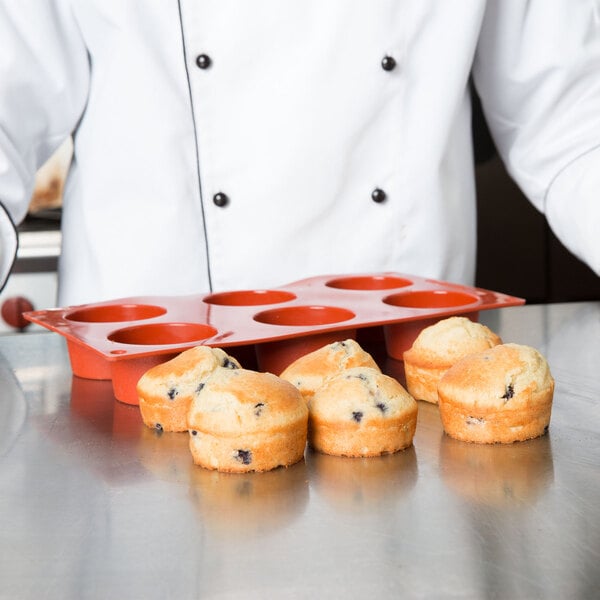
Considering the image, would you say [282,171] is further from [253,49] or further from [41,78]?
[41,78]

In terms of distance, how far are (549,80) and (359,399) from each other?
938 mm

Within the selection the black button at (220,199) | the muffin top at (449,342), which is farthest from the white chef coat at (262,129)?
the muffin top at (449,342)

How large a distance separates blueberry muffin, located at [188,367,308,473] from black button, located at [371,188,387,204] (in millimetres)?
733

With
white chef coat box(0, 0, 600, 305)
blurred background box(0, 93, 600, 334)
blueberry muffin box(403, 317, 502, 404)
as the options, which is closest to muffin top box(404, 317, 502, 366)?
blueberry muffin box(403, 317, 502, 404)

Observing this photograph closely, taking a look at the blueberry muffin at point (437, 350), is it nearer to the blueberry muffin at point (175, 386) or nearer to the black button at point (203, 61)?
the blueberry muffin at point (175, 386)

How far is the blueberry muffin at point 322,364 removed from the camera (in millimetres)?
929

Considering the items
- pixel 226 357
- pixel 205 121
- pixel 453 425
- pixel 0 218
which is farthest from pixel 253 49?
pixel 453 425

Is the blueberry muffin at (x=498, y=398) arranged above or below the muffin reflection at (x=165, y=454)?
above

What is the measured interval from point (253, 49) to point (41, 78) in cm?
33

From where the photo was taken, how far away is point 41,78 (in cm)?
146

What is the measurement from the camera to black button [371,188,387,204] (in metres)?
1.51

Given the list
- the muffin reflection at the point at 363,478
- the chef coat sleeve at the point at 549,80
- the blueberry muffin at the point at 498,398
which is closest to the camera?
the muffin reflection at the point at 363,478

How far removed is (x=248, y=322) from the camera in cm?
106

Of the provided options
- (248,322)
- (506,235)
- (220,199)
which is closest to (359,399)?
(248,322)
